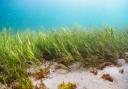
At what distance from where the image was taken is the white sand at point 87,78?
348cm

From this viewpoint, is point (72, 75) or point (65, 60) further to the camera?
point (65, 60)

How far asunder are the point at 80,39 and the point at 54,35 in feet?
1.57

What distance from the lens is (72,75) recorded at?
12.1 feet

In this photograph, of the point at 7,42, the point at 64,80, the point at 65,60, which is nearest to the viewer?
the point at 64,80

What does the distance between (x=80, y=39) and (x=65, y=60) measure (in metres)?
0.58

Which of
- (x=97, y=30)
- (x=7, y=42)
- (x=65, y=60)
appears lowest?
(x=65, y=60)

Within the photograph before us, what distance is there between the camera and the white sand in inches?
137

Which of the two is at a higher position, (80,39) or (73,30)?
(73,30)

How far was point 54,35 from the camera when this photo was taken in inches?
179

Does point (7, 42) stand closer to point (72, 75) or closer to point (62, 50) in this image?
point (62, 50)

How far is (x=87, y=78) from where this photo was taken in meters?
3.64

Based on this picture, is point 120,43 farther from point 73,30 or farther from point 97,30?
point 73,30

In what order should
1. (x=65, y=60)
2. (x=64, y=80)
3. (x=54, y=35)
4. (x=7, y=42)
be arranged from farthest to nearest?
(x=54, y=35) < (x=7, y=42) < (x=65, y=60) < (x=64, y=80)

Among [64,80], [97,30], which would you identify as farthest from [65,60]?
[97,30]
